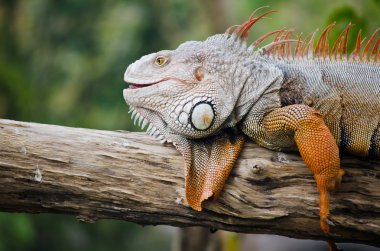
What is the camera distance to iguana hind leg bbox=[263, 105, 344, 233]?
143 inches

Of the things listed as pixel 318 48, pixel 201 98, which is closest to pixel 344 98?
pixel 318 48

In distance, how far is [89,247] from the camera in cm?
1373

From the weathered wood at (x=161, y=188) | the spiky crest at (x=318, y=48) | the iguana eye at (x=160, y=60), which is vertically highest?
the spiky crest at (x=318, y=48)

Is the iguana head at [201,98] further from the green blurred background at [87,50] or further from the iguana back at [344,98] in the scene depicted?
the green blurred background at [87,50]

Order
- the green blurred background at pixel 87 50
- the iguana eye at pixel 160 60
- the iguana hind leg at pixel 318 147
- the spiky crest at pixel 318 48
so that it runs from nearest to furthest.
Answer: the iguana hind leg at pixel 318 147 < the iguana eye at pixel 160 60 < the spiky crest at pixel 318 48 < the green blurred background at pixel 87 50

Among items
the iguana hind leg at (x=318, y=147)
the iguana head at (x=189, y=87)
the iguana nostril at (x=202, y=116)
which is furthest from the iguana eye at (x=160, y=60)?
the iguana hind leg at (x=318, y=147)

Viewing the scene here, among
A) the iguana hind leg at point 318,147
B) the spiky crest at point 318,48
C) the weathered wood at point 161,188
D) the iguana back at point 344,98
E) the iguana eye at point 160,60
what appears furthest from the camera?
the spiky crest at point 318,48

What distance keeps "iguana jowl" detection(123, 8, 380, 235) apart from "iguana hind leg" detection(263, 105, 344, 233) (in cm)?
2

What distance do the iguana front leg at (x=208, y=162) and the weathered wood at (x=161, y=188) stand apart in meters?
0.08

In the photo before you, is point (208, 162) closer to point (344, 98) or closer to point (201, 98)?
point (201, 98)

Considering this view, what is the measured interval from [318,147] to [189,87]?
98 centimetres

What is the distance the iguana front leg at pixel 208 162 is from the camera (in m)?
3.90

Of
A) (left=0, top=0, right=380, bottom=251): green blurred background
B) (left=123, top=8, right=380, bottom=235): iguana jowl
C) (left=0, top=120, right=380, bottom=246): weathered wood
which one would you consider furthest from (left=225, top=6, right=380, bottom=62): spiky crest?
(left=0, top=0, right=380, bottom=251): green blurred background

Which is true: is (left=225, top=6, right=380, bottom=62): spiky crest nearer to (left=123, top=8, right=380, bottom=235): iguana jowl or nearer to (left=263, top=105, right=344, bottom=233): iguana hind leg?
(left=123, top=8, right=380, bottom=235): iguana jowl
